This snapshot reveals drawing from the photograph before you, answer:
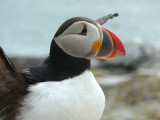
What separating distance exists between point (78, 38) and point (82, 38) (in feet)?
0.12

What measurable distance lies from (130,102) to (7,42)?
9407mm

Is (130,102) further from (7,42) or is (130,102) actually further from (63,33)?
(7,42)

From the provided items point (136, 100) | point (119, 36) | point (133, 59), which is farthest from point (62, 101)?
point (119, 36)

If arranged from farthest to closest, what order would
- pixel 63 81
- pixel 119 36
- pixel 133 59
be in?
1. pixel 119 36
2. pixel 133 59
3. pixel 63 81

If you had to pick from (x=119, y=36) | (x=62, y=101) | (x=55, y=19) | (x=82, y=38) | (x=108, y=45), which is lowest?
(x=119, y=36)

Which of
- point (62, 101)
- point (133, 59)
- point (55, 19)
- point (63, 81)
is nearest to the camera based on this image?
point (62, 101)

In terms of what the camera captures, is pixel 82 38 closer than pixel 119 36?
Yes

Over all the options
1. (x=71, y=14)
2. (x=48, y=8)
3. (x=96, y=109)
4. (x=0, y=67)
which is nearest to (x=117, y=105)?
(x=96, y=109)

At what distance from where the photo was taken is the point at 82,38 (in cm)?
335

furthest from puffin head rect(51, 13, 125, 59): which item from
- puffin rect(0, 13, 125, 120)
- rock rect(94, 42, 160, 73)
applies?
rock rect(94, 42, 160, 73)

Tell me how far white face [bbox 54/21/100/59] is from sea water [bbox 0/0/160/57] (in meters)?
11.2

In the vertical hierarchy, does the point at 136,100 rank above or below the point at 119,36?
above

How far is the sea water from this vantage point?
16281 millimetres

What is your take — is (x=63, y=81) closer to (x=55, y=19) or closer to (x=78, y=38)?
(x=78, y=38)
